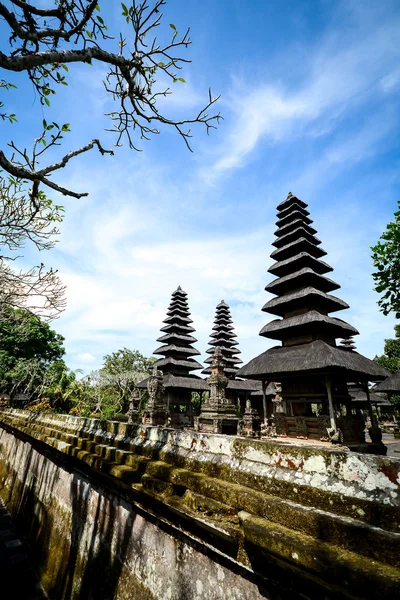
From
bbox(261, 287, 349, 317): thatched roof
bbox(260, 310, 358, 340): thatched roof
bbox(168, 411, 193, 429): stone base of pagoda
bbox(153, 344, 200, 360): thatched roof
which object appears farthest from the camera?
bbox(153, 344, 200, 360): thatched roof

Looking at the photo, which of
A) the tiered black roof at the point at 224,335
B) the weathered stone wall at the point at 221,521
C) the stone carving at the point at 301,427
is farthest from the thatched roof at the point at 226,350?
the weathered stone wall at the point at 221,521

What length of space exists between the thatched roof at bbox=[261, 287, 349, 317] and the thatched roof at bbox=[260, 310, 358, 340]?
768 millimetres

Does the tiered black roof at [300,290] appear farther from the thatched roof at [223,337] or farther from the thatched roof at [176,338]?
the thatched roof at [223,337]

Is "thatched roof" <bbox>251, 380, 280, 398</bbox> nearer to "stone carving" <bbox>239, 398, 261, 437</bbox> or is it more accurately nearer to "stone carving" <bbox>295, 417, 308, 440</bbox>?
"stone carving" <bbox>239, 398, 261, 437</bbox>

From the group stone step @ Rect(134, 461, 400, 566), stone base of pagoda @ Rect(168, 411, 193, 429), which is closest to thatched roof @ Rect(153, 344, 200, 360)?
stone base of pagoda @ Rect(168, 411, 193, 429)

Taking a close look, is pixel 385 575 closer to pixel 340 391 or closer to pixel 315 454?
pixel 315 454

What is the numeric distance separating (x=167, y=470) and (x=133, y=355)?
34313 millimetres

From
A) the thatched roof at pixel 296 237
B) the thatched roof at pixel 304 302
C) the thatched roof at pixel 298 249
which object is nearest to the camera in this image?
the thatched roof at pixel 304 302

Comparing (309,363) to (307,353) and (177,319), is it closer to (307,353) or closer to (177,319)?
(307,353)

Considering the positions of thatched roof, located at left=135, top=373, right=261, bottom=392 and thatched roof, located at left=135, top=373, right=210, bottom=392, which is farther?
thatched roof, located at left=135, top=373, right=261, bottom=392

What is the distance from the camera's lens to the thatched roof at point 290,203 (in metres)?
20.2

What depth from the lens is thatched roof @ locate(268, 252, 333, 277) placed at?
1695 cm

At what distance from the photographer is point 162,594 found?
1851 millimetres

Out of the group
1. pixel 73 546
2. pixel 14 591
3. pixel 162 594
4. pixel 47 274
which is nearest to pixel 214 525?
pixel 162 594
